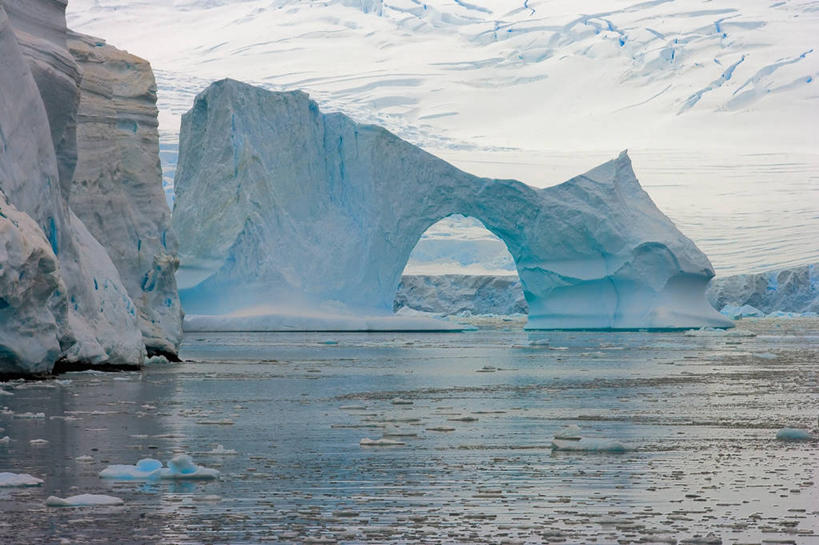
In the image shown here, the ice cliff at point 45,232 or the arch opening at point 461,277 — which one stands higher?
the ice cliff at point 45,232

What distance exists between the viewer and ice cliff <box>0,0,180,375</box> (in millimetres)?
10234

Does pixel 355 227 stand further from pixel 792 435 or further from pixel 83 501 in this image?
pixel 83 501

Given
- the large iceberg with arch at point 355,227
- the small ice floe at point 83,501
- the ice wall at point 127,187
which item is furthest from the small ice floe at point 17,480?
the large iceberg with arch at point 355,227

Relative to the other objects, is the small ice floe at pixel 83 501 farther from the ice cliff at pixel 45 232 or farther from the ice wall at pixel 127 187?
the ice wall at pixel 127 187

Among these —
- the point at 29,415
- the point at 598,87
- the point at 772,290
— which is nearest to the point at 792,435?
the point at 29,415

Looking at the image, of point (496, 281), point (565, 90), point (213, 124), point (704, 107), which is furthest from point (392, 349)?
point (565, 90)

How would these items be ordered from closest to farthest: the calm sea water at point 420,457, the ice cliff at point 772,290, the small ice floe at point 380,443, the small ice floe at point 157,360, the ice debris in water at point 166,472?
the calm sea water at point 420,457 < the ice debris in water at point 166,472 < the small ice floe at point 380,443 < the small ice floe at point 157,360 < the ice cliff at point 772,290

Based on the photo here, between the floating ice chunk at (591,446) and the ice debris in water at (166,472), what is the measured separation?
2024 millimetres

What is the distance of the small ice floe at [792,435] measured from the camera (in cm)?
707

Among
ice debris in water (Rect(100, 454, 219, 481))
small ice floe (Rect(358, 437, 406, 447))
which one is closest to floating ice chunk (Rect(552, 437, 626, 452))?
small ice floe (Rect(358, 437, 406, 447))

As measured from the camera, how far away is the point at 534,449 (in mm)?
6613

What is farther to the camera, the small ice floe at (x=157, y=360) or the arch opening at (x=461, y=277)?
the arch opening at (x=461, y=277)

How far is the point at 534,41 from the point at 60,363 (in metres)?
68.1

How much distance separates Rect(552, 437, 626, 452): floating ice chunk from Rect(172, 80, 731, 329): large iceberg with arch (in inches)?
744
